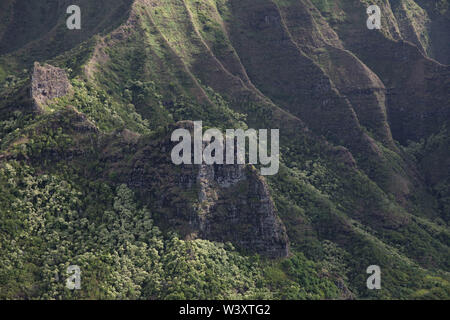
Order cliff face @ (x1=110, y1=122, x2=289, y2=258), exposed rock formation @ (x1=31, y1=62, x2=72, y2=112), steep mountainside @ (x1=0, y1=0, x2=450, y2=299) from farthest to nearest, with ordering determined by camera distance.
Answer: exposed rock formation @ (x1=31, y1=62, x2=72, y2=112) < cliff face @ (x1=110, y1=122, x2=289, y2=258) < steep mountainside @ (x1=0, y1=0, x2=450, y2=299)

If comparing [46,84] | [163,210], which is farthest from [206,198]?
[46,84]

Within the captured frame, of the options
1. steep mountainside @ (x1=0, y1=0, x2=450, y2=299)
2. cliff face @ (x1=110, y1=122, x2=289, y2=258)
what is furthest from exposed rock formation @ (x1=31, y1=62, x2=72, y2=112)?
cliff face @ (x1=110, y1=122, x2=289, y2=258)

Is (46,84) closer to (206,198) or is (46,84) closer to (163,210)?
(163,210)

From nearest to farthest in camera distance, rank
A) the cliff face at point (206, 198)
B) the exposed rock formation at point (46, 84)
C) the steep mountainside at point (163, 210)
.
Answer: the steep mountainside at point (163, 210) → the cliff face at point (206, 198) → the exposed rock formation at point (46, 84)

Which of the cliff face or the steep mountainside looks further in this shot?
the cliff face

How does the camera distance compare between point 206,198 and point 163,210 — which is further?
point 206,198

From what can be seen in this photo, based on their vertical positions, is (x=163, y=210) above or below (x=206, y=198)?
below

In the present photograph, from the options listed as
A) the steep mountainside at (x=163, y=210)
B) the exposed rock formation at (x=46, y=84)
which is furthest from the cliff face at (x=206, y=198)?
the exposed rock formation at (x=46, y=84)

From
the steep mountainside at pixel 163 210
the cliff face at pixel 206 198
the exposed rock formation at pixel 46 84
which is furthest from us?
the exposed rock formation at pixel 46 84

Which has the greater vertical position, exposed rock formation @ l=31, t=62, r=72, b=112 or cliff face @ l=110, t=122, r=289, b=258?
exposed rock formation @ l=31, t=62, r=72, b=112

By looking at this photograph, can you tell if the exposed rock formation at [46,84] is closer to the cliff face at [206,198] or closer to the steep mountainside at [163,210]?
the steep mountainside at [163,210]

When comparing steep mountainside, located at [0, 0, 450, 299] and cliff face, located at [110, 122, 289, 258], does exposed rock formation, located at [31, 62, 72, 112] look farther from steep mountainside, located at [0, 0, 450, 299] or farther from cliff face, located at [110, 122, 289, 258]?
cliff face, located at [110, 122, 289, 258]
